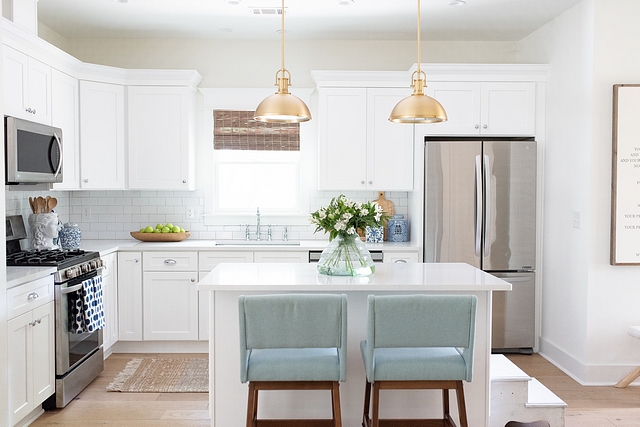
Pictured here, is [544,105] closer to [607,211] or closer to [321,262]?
[607,211]

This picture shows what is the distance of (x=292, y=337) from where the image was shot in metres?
2.71

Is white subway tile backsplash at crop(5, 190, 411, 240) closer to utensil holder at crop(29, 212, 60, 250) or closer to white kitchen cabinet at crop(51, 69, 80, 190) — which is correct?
white kitchen cabinet at crop(51, 69, 80, 190)

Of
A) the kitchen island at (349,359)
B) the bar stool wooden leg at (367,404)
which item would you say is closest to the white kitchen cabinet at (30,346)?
the kitchen island at (349,359)

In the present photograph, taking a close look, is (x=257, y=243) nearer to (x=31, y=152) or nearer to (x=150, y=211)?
(x=150, y=211)

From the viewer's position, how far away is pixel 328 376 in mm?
2744

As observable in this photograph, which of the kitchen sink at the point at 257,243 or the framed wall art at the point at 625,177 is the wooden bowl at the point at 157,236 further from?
the framed wall art at the point at 625,177

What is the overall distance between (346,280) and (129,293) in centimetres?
249

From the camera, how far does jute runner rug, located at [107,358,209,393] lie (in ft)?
13.4

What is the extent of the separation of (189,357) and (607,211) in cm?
344

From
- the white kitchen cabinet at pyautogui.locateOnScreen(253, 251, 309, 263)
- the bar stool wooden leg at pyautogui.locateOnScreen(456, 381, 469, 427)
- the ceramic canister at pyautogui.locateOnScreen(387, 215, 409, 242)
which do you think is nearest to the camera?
the bar stool wooden leg at pyautogui.locateOnScreen(456, 381, 469, 427)

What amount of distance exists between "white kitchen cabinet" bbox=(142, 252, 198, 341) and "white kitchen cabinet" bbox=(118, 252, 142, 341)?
49mm

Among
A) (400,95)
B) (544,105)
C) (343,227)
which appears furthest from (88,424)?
(544,105)

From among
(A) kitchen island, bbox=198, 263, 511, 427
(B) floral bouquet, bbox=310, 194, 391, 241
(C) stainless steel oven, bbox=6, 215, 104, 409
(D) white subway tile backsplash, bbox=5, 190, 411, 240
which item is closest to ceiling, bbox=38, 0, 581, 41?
(D) white subway tile backsplash, bbox=5, 190, 411, 240

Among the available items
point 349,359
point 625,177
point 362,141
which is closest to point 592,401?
point 625,177
